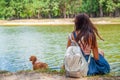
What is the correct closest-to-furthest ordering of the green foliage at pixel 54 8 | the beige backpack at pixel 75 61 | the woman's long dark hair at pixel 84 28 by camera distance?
the beige backpack at pixel 75 61 < the woman's long dark hair at pixel 84 28 < the green foliage at pixel 54 8

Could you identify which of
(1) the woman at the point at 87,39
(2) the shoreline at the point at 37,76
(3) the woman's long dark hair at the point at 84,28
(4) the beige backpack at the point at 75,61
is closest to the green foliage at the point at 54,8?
(2) the shoreline at the point at 37,76

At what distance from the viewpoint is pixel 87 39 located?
6422 millimetres

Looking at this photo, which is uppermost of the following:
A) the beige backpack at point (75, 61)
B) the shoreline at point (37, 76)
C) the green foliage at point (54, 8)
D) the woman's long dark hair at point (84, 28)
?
the woman's long dark hair at point (84, 28)

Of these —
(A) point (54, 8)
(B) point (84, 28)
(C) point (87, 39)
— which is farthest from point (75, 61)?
(A) point (54, 8)

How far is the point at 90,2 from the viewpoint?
63469 mm

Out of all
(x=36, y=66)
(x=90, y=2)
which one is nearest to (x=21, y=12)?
(x=90, y=2)

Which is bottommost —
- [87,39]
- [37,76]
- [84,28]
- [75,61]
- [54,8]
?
[54,8]

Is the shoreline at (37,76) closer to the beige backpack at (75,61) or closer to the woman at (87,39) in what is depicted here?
the beige backpack at (75,61)

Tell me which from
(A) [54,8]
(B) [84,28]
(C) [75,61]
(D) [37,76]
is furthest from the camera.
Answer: (A) [54,8]

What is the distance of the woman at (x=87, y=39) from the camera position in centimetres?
638

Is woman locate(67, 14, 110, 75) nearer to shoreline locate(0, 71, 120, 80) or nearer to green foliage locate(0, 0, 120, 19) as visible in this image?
shoreline locate(0, 71, 120, 80)

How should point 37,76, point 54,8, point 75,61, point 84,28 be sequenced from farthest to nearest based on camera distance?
point 54,8 < point 37,76 < point 84,28 < point 75,61

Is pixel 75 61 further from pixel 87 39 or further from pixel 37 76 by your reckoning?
pixel 37 76

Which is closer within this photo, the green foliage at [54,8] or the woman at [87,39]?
the woman at [87,39]
